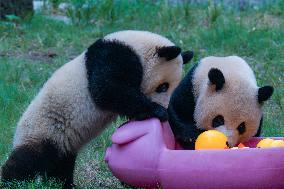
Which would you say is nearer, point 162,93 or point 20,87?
point 162,93

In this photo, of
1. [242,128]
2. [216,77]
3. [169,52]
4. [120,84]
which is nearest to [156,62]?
[169,52]

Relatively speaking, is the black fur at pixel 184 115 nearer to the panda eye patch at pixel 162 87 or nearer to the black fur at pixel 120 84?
the panda eye patch at pixel 162 87

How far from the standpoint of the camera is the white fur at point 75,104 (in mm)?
3906

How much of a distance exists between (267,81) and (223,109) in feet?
8.93

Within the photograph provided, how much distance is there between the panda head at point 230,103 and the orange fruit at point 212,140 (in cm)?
6

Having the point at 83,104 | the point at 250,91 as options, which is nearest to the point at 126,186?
the point at 83,104

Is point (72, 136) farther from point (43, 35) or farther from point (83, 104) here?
point (43, 35)

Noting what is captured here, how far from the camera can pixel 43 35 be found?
7.99 m

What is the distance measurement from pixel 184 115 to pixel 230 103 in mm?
288

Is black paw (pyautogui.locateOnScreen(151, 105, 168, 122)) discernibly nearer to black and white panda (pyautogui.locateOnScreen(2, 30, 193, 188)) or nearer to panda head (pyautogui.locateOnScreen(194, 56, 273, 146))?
black and white panda (pyautogui.locateOnScreen(2, 30, 193, 188))

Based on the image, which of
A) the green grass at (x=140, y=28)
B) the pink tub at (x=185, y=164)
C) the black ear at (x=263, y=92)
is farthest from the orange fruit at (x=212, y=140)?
the green grass at (x=140, y=28)

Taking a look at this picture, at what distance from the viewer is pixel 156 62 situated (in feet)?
12.9

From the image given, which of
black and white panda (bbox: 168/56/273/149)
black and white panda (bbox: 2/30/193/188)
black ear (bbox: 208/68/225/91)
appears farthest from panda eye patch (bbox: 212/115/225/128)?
black and white panda (bbox: 2/30/193/188)

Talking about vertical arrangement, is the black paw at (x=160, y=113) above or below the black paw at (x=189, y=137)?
above
